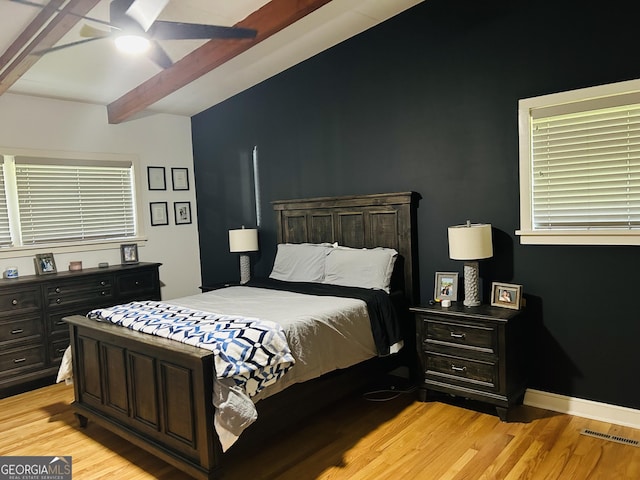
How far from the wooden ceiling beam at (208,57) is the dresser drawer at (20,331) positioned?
2122 millimetres

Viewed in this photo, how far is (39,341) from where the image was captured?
4078 millimetres

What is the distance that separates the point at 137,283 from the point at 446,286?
120 inches

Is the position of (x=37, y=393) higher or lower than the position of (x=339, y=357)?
lower

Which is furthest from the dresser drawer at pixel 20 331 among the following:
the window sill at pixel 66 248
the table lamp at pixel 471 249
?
the table lamp at pixel 471 249

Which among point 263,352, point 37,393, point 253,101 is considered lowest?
point 37,393

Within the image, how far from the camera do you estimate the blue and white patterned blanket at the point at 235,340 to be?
2.36m

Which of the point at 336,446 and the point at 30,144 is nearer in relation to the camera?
the point at 336,446

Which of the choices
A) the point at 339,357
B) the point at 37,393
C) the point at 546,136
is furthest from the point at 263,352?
the point at 37,393

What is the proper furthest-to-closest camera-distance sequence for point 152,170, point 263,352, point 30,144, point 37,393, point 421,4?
1. point 152,170
2. point 30,144
3. point 37,393
4. point 421,4
5. point 263,352

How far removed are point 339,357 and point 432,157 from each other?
5.56ft

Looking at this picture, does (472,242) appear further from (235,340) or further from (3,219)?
(3,219)

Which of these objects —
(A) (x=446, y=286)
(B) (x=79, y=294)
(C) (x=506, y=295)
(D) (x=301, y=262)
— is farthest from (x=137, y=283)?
(C) (x=506, y=295)

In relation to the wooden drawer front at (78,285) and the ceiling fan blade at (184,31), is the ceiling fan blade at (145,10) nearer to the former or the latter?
the ceiling fan blade at (184,31)

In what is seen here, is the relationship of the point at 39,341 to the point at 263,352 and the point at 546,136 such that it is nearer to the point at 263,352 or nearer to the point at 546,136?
the point at 263,352
